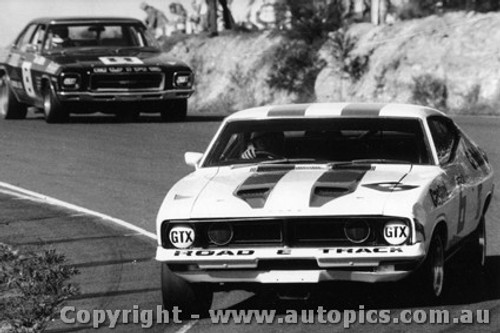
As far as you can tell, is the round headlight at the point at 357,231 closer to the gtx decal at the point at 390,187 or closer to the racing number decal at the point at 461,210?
the gtx decal at the point at 390,187

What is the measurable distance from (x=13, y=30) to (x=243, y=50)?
7064mm

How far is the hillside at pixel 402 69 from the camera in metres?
27.0

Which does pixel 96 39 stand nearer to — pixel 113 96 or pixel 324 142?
pixel 113 96

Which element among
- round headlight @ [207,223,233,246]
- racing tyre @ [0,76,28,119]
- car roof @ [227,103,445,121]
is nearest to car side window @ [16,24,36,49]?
racing tyre @ [0,76,28,119]

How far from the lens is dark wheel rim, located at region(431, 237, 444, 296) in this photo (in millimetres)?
8883

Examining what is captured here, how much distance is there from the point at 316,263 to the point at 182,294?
2.76 ft

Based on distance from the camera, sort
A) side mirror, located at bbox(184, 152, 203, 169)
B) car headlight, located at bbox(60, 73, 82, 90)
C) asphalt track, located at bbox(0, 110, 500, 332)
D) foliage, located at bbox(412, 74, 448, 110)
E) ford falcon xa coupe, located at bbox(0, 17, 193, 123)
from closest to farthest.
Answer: asphalt track, located at bbox(0, 110, 500, 332) < side mirror, located at bbox(184, 152, 203, 169) < car headlight, located at bbox(60, 73, 82, 90) < ford falcon xa coupe, located at bbox(0, 17, 193, 123) < foliage, located at bbox(412, 74, 448, 110)

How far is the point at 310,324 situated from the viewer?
27.9ft

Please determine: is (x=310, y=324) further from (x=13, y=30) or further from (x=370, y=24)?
(x=13, y=30)

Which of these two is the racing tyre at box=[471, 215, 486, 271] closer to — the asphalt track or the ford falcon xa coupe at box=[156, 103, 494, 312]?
→ the asphalt track

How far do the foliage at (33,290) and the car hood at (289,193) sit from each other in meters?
0.78

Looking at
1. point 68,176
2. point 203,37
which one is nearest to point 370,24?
point 203,37

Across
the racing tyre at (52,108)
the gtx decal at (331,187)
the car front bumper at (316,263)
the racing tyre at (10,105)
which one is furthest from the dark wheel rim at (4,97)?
the car front bumper at (316,263)

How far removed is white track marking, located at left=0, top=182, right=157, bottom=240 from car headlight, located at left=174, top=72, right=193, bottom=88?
6.29 metres
